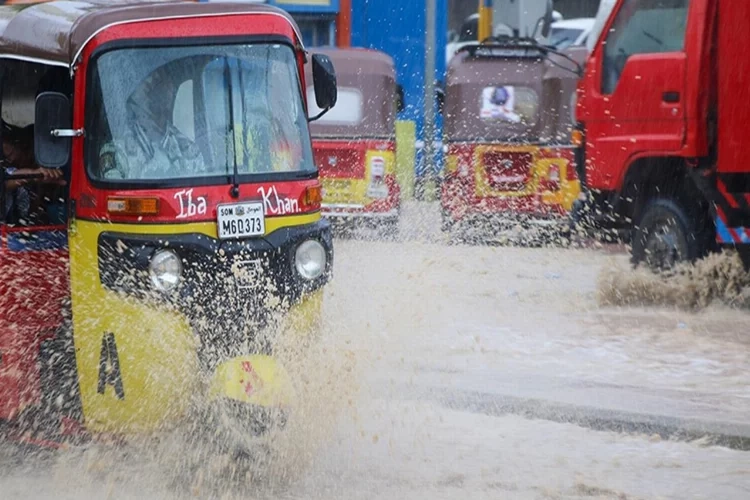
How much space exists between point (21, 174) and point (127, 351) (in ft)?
4.16

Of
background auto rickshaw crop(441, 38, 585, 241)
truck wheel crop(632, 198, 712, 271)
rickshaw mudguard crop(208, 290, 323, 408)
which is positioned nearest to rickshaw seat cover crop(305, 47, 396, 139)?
background auto rickshaw crop(441, 38, 585, 241)

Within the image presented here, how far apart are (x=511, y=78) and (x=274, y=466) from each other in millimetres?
11804

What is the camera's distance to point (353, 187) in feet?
55.5

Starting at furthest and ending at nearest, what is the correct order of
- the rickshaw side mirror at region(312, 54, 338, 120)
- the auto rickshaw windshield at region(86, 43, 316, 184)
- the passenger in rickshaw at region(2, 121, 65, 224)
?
the rickshaw side mirror at region(312, 54, 338, 120)
the passenger in rickshaw at region(2, 121, 65, 224)
the auto rickshaw windshield at region(86, 43, 316, 184)

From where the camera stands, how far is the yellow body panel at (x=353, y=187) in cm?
1688

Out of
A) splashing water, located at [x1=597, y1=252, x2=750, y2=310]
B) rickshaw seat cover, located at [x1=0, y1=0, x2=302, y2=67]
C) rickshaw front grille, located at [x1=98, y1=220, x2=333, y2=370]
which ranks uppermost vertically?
rickshaw seat cover, located at [x1=0, y1=0, x2=302, y2=67]

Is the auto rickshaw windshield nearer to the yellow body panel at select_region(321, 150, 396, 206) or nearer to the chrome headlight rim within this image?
the chrome headlight rim

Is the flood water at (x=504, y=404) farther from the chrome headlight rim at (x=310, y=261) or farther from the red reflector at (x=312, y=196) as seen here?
the red reflector at (x=312, y=196)

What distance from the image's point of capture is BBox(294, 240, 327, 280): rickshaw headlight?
652 cm

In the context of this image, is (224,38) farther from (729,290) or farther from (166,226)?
(729,290)

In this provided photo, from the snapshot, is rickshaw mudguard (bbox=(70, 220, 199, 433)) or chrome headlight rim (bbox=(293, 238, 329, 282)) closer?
rickshaw mudguard (bbox=(70, 220, 199, 433))

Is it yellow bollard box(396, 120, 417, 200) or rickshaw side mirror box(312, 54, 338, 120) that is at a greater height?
rickshaw side mirror box(312, 54, 338, 120)

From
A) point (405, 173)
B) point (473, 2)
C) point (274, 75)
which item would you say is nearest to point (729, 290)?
point (274, 75)

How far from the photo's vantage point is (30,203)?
22.9ft
